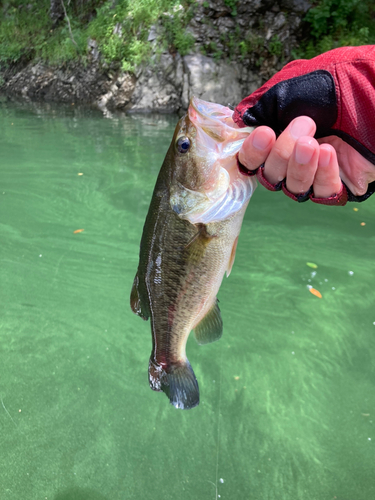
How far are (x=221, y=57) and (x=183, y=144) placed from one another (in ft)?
34.0

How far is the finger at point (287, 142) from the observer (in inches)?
54.0

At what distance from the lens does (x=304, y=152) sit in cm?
136

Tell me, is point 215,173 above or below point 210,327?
above

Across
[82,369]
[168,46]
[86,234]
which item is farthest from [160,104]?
[82,369]

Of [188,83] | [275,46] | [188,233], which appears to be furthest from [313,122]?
[275,46]

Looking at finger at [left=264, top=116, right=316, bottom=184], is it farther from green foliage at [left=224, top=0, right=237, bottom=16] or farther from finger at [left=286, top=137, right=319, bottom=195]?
green foliage at [left=224, top=0, right=237, bottom=16]

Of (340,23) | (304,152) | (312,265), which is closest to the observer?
(304,152)

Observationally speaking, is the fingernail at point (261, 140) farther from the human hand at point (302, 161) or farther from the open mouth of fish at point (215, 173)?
the open mouth of fish at point (215, 173)

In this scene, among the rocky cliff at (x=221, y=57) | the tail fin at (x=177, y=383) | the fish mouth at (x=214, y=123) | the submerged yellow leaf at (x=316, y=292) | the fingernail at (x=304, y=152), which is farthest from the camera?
Result: the rocky cliff at (x=221, y=57)

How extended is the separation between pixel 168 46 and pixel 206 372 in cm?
1049

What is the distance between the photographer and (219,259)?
166 centimetres

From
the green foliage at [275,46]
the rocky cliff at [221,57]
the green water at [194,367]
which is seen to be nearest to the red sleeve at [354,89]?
the green water at [194,367]

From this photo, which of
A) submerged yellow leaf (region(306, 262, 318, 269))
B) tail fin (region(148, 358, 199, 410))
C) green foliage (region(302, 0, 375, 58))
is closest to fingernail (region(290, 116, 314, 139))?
tail fin (region(148, 358, 199, 410))

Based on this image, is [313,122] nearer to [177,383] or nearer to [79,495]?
[177,383]
